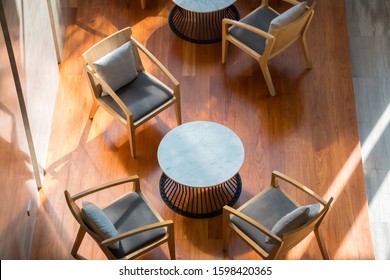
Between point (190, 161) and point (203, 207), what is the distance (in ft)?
1.70

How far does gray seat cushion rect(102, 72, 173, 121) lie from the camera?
630 centimetres

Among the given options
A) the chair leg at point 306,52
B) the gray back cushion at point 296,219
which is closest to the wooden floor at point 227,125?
the chair leg at point 306,52

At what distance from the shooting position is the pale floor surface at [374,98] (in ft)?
20.3

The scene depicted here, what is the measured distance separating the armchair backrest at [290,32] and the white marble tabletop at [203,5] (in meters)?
0.76

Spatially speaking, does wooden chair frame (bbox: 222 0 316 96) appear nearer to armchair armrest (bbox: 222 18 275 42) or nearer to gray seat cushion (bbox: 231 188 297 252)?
armchair armrest (bbox: 222 18 275 42)

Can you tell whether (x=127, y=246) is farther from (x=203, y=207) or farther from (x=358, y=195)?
(x=358, y=195)

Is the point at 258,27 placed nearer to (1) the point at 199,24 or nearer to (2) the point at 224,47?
(2) the point at 224,47

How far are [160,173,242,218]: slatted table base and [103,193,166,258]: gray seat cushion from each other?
1.84ft

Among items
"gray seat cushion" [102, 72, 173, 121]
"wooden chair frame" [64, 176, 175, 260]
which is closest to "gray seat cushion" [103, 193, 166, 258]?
"wooden chair frame" [64, 176, 175, 260]

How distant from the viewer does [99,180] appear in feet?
20.8

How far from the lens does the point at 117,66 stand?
6250 millimetres

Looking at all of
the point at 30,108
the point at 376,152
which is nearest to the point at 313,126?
the point at 376,152

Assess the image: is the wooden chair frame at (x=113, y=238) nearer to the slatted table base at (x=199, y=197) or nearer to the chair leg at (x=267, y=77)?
the slatted table base at (x=199, y=197)

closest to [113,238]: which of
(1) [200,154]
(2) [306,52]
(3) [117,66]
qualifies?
(1) [200,154]
